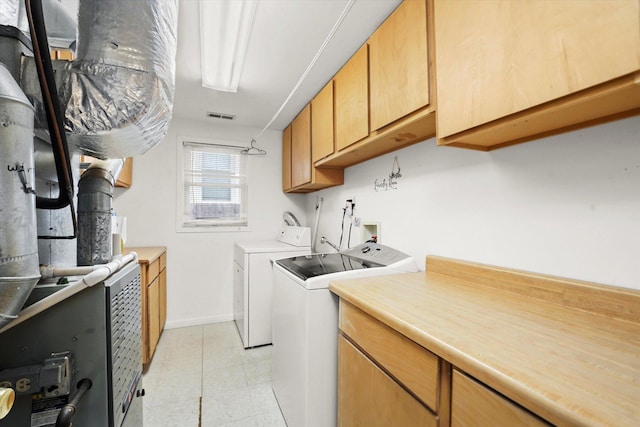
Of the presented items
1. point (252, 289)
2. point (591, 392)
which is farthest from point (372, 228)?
point (591, 392)

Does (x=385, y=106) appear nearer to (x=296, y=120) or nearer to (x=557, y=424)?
(x=557, y=424)

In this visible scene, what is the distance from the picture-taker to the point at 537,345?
25.8 inches

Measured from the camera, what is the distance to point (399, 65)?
129 cm

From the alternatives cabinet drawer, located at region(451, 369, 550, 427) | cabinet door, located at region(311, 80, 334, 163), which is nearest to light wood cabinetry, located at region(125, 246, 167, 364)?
cabinet door, located at region(311, 80, 334, 163)

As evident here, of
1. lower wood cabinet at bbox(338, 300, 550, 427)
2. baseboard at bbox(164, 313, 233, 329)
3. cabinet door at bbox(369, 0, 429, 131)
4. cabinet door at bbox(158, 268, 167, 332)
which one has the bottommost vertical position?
baseboard at bbox(164, 313, 233, 329)

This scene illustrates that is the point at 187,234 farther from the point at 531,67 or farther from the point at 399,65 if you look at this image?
the point at 531,67

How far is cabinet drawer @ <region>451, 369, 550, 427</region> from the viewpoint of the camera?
53 cm

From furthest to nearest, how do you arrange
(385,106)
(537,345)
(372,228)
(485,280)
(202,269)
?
1. (202,269)
2. (372,228)
3. (385,106)
4. (485,280)
5. (537,345)

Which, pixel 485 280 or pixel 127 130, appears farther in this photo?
pixel 485 280

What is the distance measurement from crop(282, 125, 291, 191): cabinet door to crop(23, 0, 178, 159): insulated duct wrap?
87.4 inches

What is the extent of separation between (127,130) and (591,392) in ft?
4.36

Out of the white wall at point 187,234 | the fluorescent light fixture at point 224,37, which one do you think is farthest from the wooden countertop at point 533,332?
the white wall at point 187,234

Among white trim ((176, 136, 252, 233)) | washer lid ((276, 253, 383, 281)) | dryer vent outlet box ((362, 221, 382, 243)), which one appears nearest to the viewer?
washer lid ((276, 253, 383, 281))

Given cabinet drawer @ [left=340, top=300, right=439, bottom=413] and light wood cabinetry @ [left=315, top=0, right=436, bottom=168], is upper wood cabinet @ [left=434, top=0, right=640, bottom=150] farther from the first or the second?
cabinet drawer @ [left=340, top=300, right=439, bottom=413]
